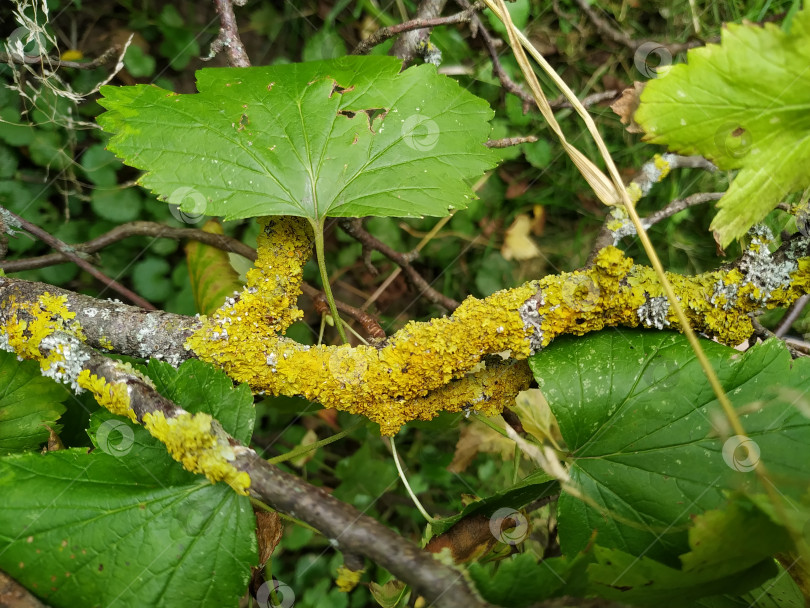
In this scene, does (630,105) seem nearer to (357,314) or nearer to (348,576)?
(357,314)

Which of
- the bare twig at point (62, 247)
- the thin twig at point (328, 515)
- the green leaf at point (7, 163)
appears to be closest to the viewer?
the thin twig at point (328, 515)

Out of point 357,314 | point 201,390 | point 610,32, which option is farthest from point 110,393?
point 610,32

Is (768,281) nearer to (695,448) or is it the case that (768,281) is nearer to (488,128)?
(695,448)

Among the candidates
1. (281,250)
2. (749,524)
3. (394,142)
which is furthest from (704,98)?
(281,250)

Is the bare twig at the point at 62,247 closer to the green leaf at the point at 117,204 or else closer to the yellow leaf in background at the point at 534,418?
the green leaf at the point at 117,204

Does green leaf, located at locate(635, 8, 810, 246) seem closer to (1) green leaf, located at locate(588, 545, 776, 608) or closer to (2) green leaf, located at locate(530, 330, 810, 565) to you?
(2) green leaf, located at locate(530, 330, 810, 565)

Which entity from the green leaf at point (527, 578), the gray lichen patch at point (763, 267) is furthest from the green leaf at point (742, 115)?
the green leaf at point (527, 578)

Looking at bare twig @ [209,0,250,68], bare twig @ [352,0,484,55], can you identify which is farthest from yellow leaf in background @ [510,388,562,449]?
bare twig @ [209,0,250,68]
